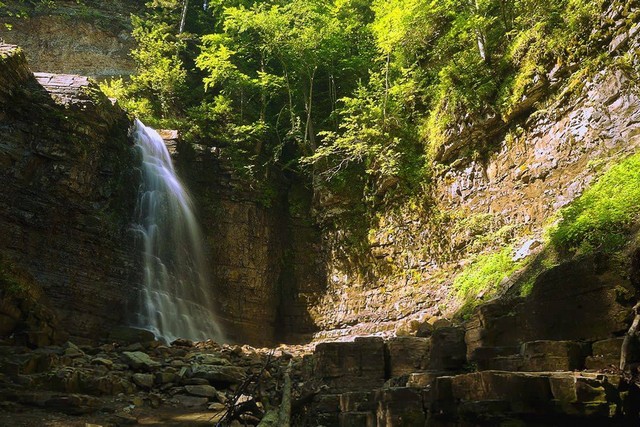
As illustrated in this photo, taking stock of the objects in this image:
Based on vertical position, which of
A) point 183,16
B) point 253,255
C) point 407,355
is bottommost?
point 407,355

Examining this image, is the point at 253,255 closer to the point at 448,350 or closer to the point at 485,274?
the point at 485,274

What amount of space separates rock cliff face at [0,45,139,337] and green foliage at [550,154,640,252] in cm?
1214

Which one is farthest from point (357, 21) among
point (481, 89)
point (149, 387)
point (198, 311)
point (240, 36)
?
point (149, 387)

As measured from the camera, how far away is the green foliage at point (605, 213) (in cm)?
654

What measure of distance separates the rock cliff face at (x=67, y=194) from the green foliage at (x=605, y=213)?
12.1m

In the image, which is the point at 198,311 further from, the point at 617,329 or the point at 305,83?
the point at 617,329

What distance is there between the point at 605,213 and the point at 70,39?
27683mm

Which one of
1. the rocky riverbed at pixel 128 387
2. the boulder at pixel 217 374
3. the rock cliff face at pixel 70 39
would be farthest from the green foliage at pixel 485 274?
the rock cliff face at pixel 70 39

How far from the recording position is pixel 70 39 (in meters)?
25.7

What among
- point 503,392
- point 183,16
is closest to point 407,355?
point 503,392

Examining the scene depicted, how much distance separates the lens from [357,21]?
835 inches

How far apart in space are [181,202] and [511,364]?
49.7 ft

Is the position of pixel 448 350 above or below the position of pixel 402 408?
above

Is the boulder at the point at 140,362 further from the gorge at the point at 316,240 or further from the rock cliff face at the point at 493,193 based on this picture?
the rock cliff face at the point at 493,193
